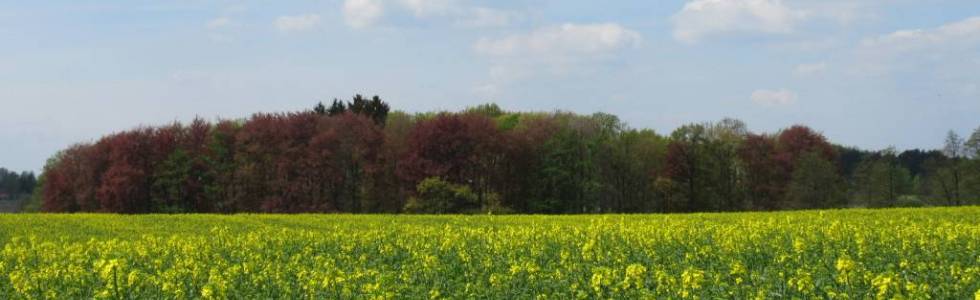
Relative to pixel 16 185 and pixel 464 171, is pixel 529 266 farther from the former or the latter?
pixel 16 185

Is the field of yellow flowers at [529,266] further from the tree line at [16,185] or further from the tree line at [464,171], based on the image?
the tree line at [16,185]

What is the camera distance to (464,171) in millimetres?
60125

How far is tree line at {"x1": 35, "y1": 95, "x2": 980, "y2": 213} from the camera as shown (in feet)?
197

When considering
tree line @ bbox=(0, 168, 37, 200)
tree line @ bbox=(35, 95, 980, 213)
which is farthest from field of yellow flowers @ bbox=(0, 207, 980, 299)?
tree line @ bbox=(0, 168, 37, 200)

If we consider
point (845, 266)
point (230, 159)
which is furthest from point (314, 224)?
point (230, 159)

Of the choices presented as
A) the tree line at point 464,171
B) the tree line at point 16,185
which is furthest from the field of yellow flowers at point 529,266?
the tree line at point 16,185

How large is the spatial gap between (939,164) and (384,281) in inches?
2596

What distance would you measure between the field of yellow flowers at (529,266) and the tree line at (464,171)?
120 ft

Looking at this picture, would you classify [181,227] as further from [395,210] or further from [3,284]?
[395,210]

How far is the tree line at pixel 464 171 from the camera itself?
197ft

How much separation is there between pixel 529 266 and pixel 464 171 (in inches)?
1921

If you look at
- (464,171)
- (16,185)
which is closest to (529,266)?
(464,171)

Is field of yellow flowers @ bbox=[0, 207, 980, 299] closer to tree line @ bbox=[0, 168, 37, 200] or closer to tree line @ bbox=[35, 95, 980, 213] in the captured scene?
tree line @ bbox=[35, 95, 980, 213]

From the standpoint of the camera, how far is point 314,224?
3316 centimetres
